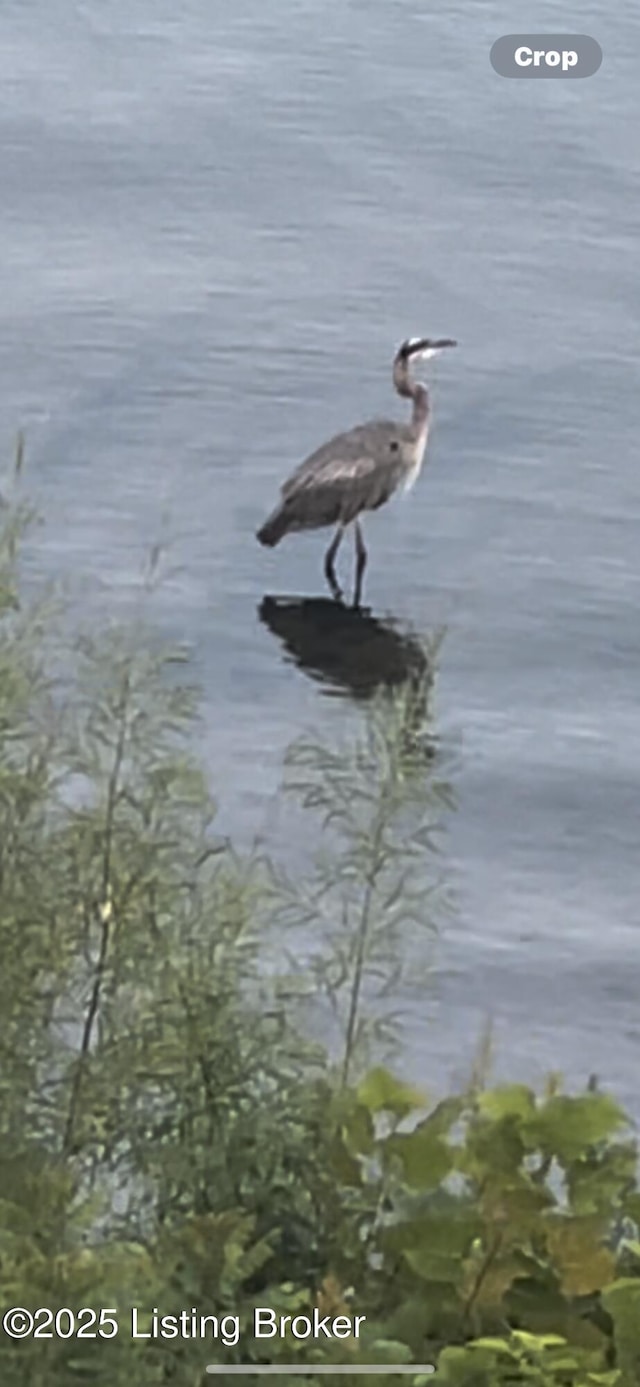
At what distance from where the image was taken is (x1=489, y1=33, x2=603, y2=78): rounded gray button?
109 feet

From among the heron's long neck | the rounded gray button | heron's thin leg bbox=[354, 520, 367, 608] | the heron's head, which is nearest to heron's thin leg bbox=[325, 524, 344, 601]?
heron's thin leg bbox=[354, 520, 367, 608]

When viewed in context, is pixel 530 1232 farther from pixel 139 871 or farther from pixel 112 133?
pixel 112 133

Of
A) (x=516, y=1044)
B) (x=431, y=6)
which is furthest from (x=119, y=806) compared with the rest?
(x=431, y=6)

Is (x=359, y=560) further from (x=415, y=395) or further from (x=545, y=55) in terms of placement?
(x=545, y=55)

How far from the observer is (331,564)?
933 inches

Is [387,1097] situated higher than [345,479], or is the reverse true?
[345,479]

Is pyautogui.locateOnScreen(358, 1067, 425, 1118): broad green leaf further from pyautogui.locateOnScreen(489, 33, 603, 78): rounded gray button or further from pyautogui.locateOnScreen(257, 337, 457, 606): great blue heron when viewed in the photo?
pyautogui.locateOnScreen(489, 33, 603, 78): rounded gray button

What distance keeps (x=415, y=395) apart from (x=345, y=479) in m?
1.31

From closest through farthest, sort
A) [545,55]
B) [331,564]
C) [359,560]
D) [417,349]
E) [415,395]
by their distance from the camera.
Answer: [359,560] → [331,564] → [415,395] → [417,349] → [545,55]

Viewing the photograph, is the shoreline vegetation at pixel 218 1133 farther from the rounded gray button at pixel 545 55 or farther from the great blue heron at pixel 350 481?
the rounded gray button at pixel 545 55

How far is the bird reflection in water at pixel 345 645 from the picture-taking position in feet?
70.6

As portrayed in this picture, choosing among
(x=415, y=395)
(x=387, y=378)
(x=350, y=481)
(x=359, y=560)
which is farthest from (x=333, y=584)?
(x=387, y=378)

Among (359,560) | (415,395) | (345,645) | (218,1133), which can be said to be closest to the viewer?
(218,1133)

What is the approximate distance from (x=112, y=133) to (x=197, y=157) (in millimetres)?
950
